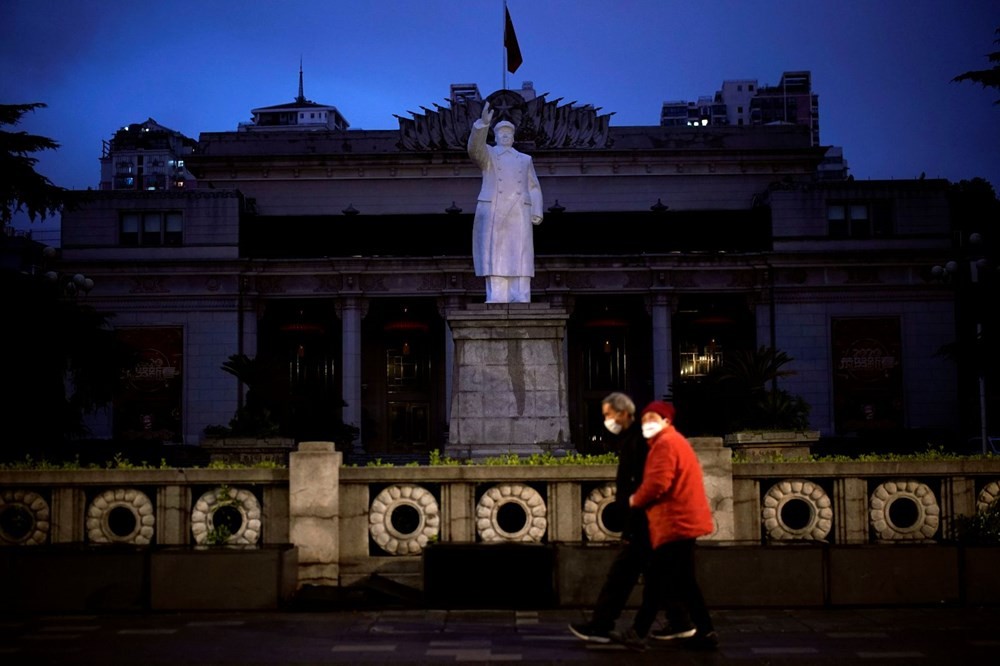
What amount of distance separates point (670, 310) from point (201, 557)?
40.2 metres

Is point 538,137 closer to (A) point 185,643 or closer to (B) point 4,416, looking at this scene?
(B) point 4,416

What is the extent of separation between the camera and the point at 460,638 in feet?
35.5

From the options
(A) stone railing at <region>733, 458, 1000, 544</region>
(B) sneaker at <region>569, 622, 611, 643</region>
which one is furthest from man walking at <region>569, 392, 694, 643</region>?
(A) stone railing at <region>733, 458, 1000, 544</region>

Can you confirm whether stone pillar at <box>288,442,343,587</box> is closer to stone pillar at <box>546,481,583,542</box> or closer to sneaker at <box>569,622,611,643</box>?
stone pillar at <box>546,481,583,542</box>

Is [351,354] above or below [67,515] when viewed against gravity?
above

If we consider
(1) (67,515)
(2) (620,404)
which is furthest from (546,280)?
(2) (620,404)

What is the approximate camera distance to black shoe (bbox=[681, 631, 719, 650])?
10.0 m

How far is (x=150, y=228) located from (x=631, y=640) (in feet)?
154

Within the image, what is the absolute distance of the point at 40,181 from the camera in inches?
962

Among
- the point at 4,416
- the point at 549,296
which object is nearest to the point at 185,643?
the point at 4,416

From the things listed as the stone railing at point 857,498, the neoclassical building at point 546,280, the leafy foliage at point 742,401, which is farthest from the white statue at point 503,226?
the neoclassical building at point 546,280

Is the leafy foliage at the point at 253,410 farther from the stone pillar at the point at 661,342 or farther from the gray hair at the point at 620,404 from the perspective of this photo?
the stone pillar at the point at 661,342

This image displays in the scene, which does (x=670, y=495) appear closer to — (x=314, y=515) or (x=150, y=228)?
(x=314, y=515)

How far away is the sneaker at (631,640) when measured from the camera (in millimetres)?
9977
